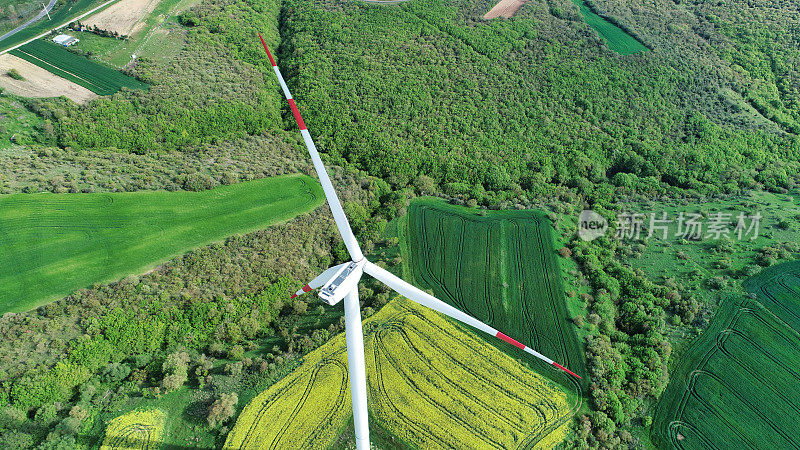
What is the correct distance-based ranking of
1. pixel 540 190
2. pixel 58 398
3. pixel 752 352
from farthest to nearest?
1. pixel 540 190
2. pixel 752 352
3. pixel 58 398

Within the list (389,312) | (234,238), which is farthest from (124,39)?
(389,312)

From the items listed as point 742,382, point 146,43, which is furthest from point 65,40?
point 742,382

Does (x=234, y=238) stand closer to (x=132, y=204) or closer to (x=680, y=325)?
(x=132, y=204)

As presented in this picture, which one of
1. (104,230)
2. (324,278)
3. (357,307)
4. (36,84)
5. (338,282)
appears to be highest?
(36,84)
